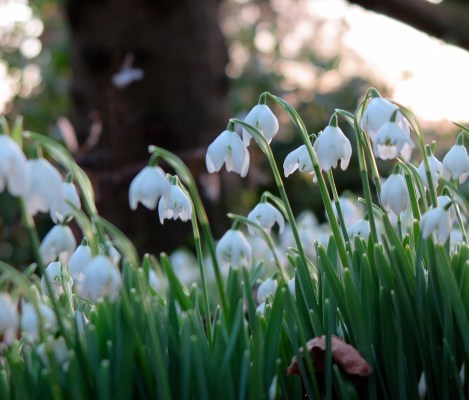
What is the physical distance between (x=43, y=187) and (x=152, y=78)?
12.3 ft

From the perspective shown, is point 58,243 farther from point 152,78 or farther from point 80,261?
point 152,78

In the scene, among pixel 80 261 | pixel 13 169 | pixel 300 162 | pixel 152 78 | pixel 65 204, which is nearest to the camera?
pixel 13 169

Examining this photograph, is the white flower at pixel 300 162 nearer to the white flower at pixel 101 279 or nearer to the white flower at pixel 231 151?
the white flower at pixel 231 151

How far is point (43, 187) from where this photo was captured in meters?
1.09

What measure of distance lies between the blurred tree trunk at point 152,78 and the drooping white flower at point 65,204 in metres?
3.13

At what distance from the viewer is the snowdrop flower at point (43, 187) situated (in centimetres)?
109

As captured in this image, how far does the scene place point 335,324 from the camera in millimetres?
1389

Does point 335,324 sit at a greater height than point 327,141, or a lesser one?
lesser

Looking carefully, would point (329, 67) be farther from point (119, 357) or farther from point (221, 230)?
point (119, 357)

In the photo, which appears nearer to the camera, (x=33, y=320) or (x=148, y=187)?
(x=33, y=320)

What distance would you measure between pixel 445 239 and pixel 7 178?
0.67 meters

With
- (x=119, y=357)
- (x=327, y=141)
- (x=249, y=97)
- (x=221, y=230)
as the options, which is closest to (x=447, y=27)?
(x=221, y=230)

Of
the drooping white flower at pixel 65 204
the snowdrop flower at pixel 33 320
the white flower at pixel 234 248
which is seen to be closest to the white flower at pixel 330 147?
the white flower at pixel 234 248

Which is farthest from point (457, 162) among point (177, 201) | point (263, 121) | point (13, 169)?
point (13, 169)
